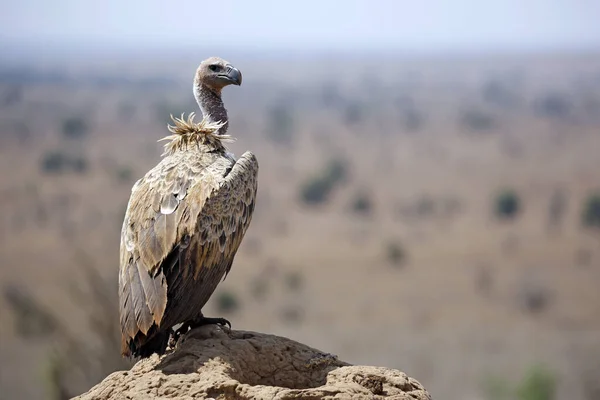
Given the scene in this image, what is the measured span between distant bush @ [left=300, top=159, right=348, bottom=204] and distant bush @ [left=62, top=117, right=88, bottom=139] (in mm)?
21240

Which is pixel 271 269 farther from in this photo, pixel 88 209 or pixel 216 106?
pixel 216 106

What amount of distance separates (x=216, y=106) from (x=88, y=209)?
44190 mm

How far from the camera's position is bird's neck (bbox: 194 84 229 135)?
33.8 ft

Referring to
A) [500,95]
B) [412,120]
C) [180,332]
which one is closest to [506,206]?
[412,120]

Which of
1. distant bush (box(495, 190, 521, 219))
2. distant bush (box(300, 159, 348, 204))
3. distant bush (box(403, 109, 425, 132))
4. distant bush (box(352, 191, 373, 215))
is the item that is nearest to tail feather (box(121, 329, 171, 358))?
distant bush (box(495, 190, 521, 219))

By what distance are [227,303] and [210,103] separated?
96.1 feet

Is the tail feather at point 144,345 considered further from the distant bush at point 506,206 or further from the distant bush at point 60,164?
the distant bush at point 60,164

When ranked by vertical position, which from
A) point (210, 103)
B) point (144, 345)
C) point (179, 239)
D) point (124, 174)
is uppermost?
point (124, 174)

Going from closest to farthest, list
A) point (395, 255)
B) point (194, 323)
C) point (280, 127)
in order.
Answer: point (194, 323) < point (395, 255) < point (280, 127)

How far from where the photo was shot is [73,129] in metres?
76.2

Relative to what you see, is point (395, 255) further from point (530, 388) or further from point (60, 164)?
point (60, 164)

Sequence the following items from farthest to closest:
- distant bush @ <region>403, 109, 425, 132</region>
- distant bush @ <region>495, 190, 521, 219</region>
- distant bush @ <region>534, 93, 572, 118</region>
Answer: distant bush @ <region>534, 93, 572, 118</region>
distant bush @ <region>403, 109, 425, 132</region>
distant bush @ <region>495, 190, 521, 219</region>

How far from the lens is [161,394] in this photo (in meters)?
7.39

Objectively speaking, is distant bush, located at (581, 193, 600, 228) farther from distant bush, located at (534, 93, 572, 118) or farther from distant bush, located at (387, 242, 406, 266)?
distant bush, located at (534, 93, 572, 118)
